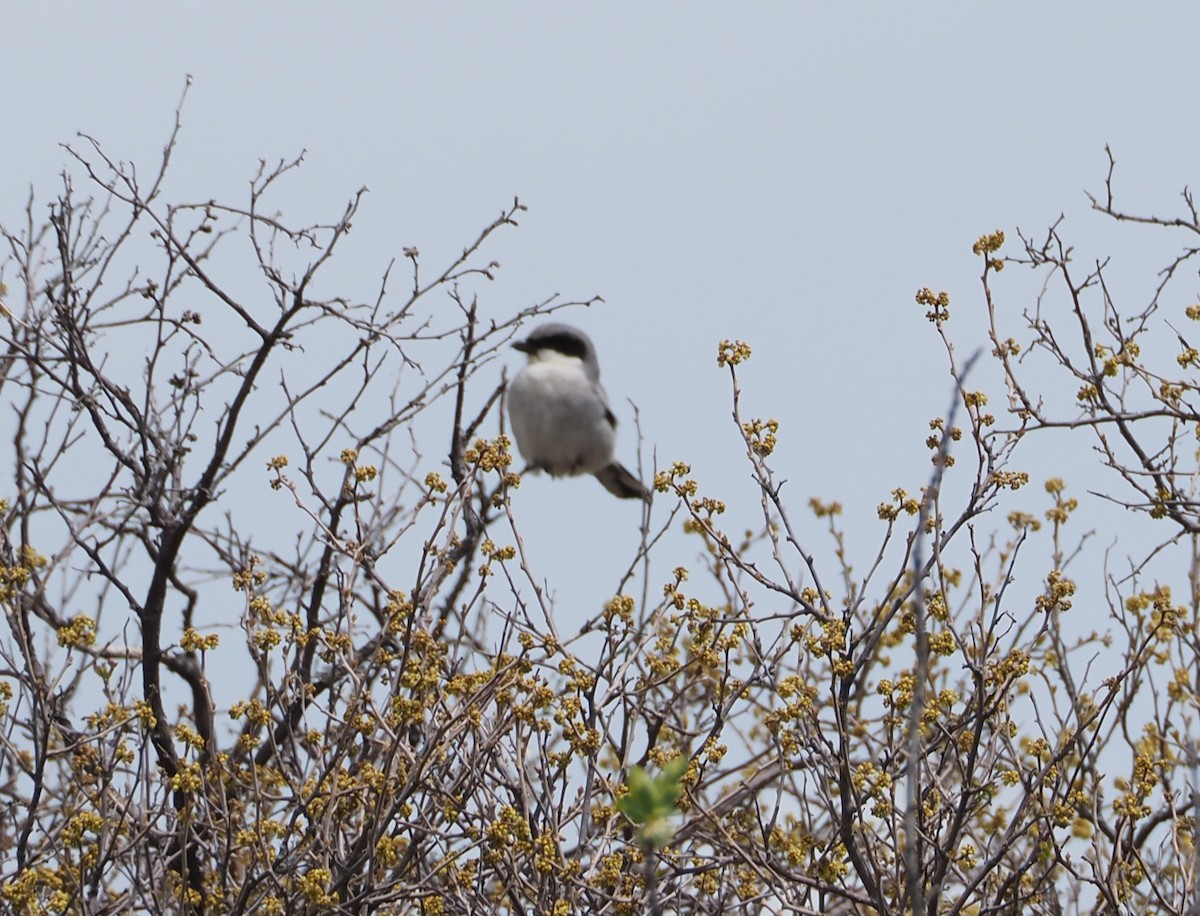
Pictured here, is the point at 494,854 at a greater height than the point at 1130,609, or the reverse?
the point at 1130,609

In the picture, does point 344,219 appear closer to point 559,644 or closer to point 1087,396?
point 559,644

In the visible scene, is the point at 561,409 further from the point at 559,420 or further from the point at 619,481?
the point at 619,481

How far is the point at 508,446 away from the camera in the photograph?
4.83 metres

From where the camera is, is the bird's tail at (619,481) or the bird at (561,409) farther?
the bird's tail at (619,481)

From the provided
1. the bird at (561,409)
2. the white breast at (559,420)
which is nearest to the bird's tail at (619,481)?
the bird at (561,409)

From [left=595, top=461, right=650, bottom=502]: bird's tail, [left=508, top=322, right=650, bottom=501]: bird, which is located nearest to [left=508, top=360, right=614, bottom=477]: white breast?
[left=508, top=322, right=650, bottom=501]: bird

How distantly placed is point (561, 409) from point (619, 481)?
77cm

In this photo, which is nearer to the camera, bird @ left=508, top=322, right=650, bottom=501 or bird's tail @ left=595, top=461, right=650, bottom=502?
bird @ left=508, top=322, right=650, bottom=501

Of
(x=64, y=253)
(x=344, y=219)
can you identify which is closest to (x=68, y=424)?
(x=64, y=253)

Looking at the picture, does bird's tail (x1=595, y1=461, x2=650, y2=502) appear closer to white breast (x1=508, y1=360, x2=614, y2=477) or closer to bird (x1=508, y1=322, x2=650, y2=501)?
bird (x1=508, y1=322, x2=650, y2=501)

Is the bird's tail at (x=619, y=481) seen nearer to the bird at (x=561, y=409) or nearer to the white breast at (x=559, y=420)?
the bird at (x=561, y=409)

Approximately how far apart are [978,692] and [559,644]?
1.20 meters

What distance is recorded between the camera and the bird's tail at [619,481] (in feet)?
28.8

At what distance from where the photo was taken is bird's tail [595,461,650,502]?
8.77 m
